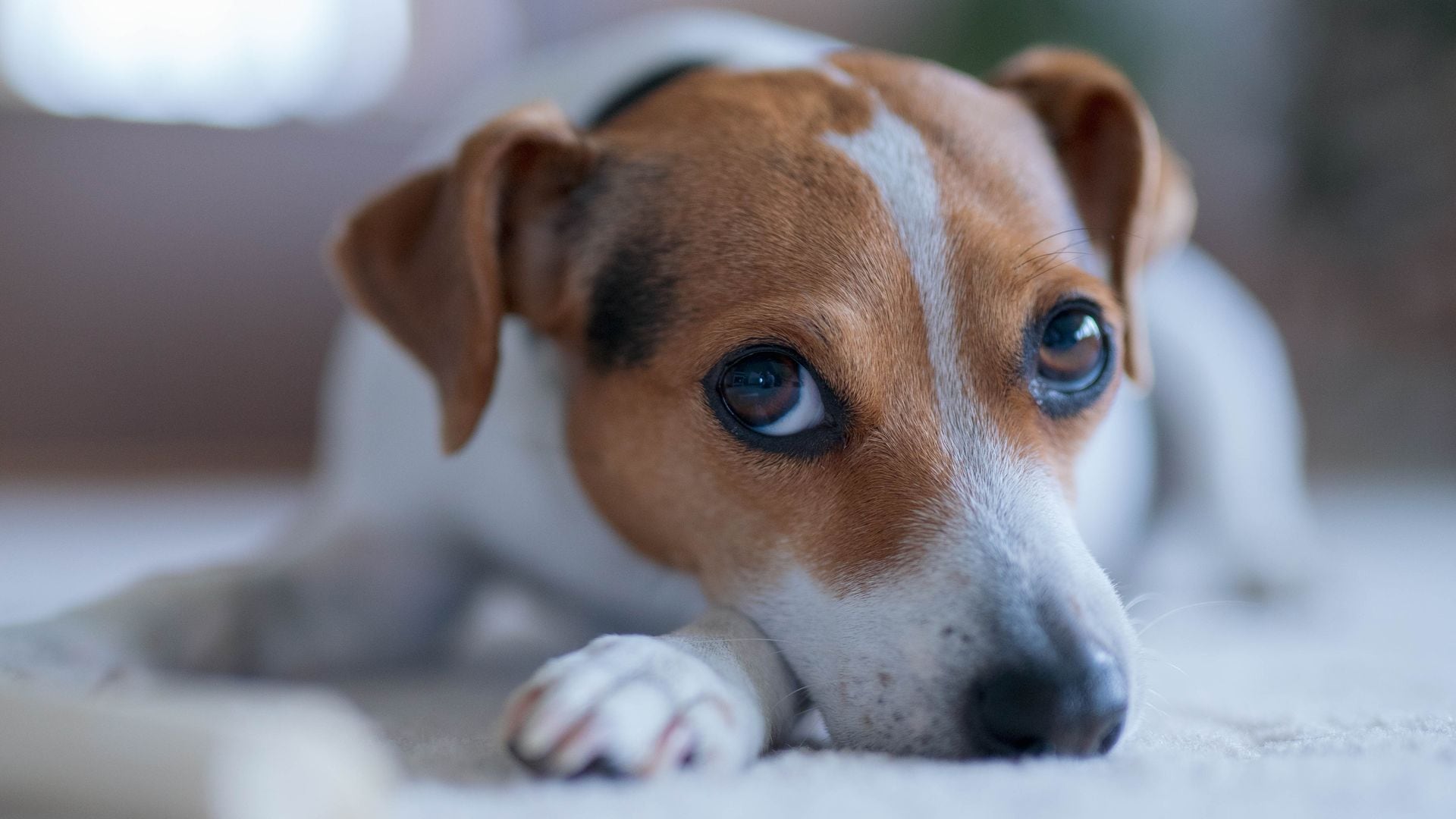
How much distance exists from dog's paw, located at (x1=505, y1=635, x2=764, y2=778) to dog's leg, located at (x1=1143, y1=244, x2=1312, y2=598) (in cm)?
238

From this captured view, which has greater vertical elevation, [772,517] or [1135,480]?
[772,517]

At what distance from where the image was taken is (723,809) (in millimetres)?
1151

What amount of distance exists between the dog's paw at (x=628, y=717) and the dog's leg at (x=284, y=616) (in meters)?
0.75

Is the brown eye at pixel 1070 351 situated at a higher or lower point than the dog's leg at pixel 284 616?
higher

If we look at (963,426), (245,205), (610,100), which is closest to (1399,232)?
(610,100)

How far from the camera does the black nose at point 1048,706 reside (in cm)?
133

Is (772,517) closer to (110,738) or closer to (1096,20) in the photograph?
(110,738)

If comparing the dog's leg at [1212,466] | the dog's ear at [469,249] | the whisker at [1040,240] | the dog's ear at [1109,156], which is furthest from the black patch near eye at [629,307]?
the dog's leg at [1212,466]

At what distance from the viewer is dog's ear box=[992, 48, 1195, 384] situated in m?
2.23

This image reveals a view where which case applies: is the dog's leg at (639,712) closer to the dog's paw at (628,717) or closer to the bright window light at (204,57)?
the dog's paw at (628,717)

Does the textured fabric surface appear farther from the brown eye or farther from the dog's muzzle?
the brown eye

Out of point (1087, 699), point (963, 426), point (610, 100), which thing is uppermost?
point (610, 100)

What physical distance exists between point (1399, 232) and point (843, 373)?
15.7 ft

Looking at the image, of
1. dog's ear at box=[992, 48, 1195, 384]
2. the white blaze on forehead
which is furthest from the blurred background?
the white blaze on forehead
